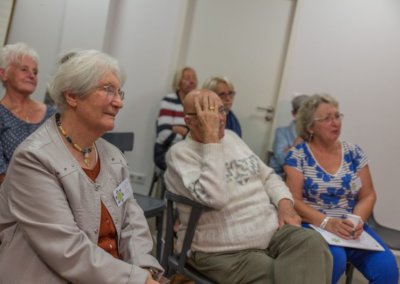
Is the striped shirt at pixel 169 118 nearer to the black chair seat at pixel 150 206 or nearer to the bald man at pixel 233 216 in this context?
the black chair seat at pixel 150 206

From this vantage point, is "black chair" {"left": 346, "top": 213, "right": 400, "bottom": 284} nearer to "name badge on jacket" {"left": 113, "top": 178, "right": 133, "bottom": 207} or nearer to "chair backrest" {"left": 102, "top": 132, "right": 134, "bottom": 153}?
"name badge on jacket" {"left": 113, "top": 178, "right": 133, "bottom": 207}

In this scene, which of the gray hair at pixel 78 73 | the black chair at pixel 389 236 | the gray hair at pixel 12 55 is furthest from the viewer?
the black chair at pixel 389 236

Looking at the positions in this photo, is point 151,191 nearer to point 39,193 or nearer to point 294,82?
point 294,82

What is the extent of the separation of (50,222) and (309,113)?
1698mm

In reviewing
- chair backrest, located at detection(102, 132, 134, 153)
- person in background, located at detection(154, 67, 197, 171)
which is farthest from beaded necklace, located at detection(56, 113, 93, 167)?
person in background, located at detection(154, 67, 197, 171)

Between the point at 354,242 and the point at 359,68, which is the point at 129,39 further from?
the point at 354,242

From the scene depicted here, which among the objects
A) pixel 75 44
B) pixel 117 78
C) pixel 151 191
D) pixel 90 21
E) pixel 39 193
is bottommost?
pixel 151 191

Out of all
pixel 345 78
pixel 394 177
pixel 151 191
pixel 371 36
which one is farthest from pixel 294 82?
pixel 151 191

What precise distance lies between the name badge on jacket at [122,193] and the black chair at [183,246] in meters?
0.29

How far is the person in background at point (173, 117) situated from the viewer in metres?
3.45

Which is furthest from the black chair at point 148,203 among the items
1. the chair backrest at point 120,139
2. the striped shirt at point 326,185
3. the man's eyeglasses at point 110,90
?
the man's eyeglasses at point 110,90

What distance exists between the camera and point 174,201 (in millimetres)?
1726

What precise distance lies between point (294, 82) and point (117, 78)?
9.01 ft

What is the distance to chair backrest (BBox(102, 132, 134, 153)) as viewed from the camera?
2553mm
